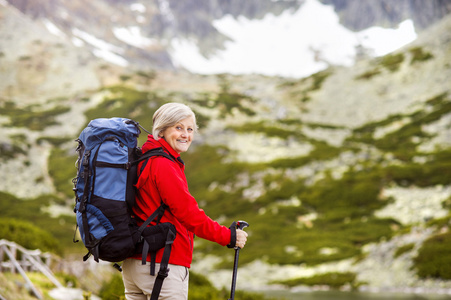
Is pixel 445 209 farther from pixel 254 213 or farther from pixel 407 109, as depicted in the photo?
pixel 407 109

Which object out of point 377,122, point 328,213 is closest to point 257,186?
point 328,213

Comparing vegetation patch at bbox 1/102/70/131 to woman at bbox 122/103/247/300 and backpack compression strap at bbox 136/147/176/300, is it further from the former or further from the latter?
backpack compression strap at bbox 136/147/176/300

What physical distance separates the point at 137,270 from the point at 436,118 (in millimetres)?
70189

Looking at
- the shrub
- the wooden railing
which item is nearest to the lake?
the shrub

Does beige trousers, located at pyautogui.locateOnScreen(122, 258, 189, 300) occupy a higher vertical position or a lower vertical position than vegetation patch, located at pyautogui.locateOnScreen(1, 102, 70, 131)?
lower

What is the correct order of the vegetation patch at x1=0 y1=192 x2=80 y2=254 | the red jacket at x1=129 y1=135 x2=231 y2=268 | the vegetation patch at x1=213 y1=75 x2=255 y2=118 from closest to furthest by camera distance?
the red jacket at x1=129 y1=135 x2=231 y2=268, the vegetation patch at x1=0 y1=192 x2=80 y2=254, the vegetation patch at x1=213 y1=75 x2=255 y2=118

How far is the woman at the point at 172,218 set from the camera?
12.8 ft

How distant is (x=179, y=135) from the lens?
429 centimetres

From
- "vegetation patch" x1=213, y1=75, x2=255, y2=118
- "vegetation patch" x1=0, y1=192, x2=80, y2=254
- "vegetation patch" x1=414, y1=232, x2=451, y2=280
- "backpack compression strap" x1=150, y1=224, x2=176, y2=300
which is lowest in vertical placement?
"backpack compression strap" x1=150, y1=224, x2=176, y2=300

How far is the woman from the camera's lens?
12.8 feet

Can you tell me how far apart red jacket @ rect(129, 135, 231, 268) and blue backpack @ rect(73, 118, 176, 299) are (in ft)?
0.28

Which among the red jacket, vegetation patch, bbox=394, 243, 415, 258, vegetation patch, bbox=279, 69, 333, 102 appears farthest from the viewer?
vegetation patch, bbox=279, 69, 333, 102

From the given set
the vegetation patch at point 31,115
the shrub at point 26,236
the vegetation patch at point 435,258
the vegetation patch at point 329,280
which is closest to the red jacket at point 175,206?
the shrub at point 26,236

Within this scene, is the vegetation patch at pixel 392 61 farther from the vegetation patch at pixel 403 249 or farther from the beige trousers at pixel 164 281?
the beige trousers at pixel 164 281
